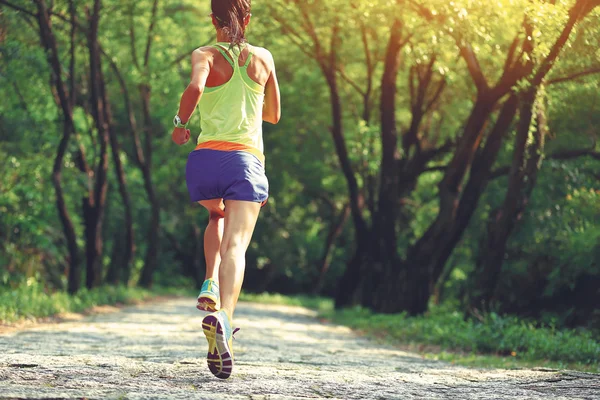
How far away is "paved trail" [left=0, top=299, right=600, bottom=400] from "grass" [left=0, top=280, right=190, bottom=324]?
8.61ft

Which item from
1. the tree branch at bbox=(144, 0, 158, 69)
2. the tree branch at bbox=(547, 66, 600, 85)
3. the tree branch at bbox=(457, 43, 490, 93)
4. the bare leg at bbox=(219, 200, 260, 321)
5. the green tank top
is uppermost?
the tree branch at bbox=(144, 0, 158, 69)

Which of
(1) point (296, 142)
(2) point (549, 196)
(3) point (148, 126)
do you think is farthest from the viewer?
(1) point (296, 142)

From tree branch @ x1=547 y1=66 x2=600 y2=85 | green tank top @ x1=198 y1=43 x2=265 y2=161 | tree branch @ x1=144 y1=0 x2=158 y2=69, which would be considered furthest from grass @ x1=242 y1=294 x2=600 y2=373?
tree branch @ x1=144 y1=0 x2=158 y2=69

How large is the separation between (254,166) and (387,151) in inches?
529

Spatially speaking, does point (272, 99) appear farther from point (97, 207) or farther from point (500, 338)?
point (97, 207)

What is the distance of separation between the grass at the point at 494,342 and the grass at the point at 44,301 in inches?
190

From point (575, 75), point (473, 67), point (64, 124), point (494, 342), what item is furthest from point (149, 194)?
point (494, 342)

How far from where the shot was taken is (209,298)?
5.46m

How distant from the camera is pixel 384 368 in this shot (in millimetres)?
7156

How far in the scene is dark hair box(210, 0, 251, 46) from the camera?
18.8 ft

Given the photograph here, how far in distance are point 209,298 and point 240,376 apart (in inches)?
23.2

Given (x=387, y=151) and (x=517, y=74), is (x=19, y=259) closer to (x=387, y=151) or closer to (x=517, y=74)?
(x=387, y=151)

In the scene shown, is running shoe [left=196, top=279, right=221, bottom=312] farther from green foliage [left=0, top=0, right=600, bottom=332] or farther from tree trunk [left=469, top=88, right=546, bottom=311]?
tree trunk [left=469, top=88, right=546, bottom=311]

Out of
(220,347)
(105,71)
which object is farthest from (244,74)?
(105,71)
